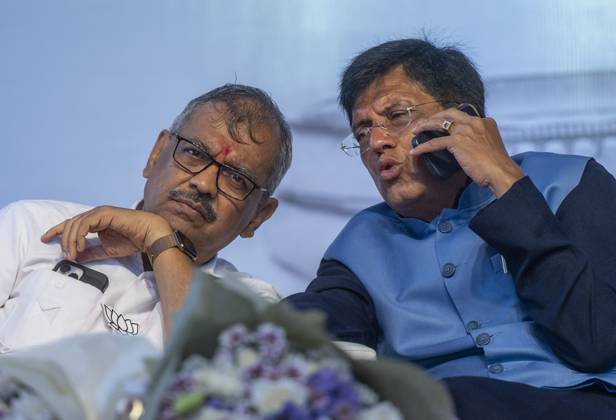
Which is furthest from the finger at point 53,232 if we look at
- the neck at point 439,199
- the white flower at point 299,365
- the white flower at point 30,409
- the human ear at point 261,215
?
the white flower at point 299,365

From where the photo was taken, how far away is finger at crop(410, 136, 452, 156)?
1.74m

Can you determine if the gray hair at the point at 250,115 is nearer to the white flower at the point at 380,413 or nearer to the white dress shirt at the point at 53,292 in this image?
the white dress shirt at the point at 53,292

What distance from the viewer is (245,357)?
0.65 metres

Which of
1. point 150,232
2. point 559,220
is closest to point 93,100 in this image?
point 150,232

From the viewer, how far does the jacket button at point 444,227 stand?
180cm

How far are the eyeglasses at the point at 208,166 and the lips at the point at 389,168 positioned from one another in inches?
11.9

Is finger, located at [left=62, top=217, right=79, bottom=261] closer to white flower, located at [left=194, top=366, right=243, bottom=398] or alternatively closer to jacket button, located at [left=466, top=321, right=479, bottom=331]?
jacket button, located at [left=466, top=321, right=479, bottom=331]

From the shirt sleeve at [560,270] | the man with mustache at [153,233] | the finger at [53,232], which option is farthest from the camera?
the finger at [53,232]

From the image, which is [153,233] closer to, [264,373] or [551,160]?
[551,160]

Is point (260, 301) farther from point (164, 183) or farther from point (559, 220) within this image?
point (164, 183)

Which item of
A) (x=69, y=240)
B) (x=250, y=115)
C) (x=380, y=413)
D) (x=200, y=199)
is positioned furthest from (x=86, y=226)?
(x=380, y=413)

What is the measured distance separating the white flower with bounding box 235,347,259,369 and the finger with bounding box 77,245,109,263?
1227mm

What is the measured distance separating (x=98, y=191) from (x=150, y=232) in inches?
28.0

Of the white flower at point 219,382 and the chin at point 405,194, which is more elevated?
the chin at point 405,194
